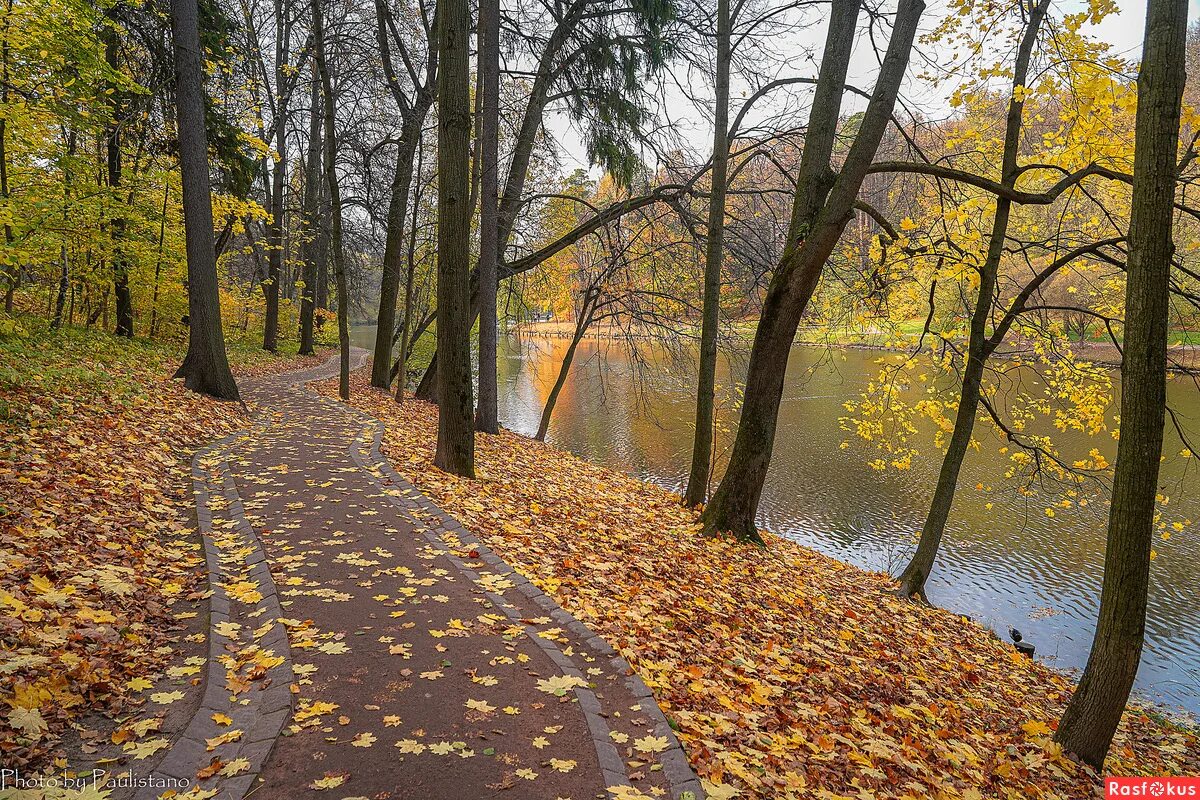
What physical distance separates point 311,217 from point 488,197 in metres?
9.97

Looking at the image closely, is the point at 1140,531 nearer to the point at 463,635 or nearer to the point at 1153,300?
the point at 1153,300

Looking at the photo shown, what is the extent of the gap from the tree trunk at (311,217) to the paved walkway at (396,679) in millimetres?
10950

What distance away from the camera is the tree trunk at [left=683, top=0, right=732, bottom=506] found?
7.57 metres

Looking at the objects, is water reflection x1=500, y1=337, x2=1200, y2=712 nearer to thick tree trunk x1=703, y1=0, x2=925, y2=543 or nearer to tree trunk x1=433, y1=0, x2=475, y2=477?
thick tree trunk x1=703, y1=0, x2=925, y2=543

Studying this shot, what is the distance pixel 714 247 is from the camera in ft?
26.2

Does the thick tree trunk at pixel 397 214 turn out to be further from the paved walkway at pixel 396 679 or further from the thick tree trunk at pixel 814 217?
the paved walkway at pixel 396 679

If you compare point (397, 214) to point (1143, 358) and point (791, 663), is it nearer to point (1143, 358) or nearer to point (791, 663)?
point (791, 663)

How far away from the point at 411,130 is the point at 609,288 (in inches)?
192

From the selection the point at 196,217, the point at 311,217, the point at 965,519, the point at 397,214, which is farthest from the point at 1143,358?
the point at 311,217

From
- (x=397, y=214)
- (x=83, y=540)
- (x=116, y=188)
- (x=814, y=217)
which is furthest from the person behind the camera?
(x=397, y=214)

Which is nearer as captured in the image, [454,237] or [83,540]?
[83,540]

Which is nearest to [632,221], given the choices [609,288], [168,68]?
[609,288]

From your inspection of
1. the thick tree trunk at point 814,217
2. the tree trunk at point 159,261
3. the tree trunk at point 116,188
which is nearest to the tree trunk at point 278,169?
the tree trunk at point 159,261

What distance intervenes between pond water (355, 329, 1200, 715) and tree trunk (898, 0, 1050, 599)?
67.5 inches
